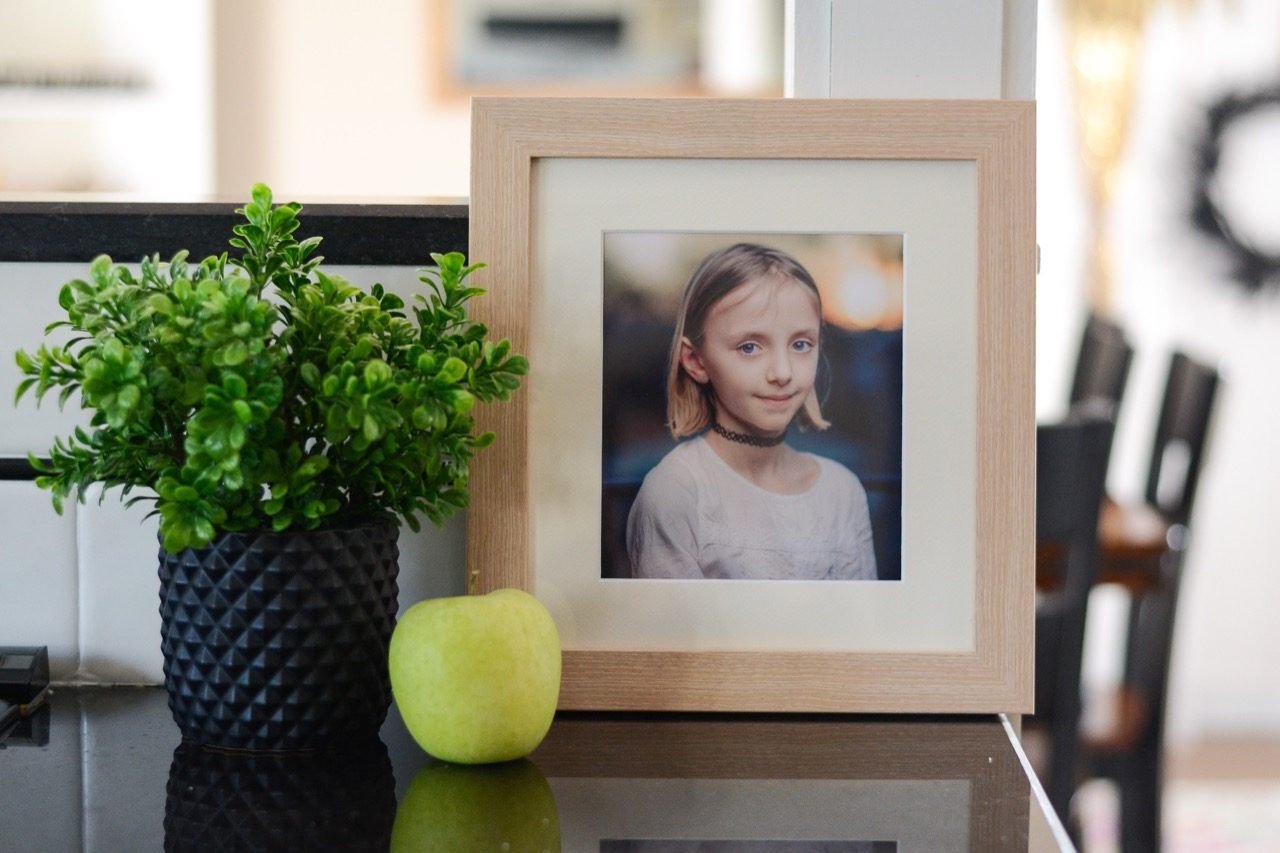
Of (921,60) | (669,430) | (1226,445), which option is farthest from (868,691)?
(1226,445)

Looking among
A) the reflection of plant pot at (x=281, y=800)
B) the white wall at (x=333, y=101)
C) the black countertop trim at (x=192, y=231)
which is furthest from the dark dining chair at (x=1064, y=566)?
the white wall at (x=333, y=101)

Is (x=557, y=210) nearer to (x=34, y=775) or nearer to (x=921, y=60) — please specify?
(x=921, y=60)

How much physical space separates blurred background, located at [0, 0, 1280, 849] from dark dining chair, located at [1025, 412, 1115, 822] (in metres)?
0.71

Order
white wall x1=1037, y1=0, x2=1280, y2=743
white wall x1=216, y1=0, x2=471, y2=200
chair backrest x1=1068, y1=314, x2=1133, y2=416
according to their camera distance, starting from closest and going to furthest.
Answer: chair backrest x1=1068, y1=314, x2=1133, y2=416 → white wall x1=216, y1=0, x2=471, y2=200 → white wall x1=1037, y1=0, x2=1280, y2=743

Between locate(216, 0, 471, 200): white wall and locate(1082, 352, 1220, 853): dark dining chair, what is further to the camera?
locate(216, 0, 471, 200): white wall

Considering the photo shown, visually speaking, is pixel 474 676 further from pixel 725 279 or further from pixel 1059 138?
pixel 1059 138

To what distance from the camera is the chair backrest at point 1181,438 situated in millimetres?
2420

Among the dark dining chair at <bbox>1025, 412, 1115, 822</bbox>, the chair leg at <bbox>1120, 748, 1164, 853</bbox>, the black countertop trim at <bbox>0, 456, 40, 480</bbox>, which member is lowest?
the chair leg at <bbox>1120, 748, 1164, 853</bbox>

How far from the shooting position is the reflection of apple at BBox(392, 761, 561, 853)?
60 cm

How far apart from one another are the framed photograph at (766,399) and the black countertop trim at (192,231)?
0.26 ft

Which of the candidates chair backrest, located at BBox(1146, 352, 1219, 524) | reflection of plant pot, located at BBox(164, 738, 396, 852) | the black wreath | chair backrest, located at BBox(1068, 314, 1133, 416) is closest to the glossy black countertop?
reflection of plant pot, located at BBox(164, 738, 396, 852)

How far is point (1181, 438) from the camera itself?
2514 millimetres

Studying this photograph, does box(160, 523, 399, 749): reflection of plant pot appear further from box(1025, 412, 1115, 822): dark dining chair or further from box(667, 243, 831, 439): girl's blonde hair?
box(1025, 412, 1115, 822): dark dining chair

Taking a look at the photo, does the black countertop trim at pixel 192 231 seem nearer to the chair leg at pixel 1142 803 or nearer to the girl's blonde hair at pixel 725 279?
the girl's blonde hair at pixel 725 279
